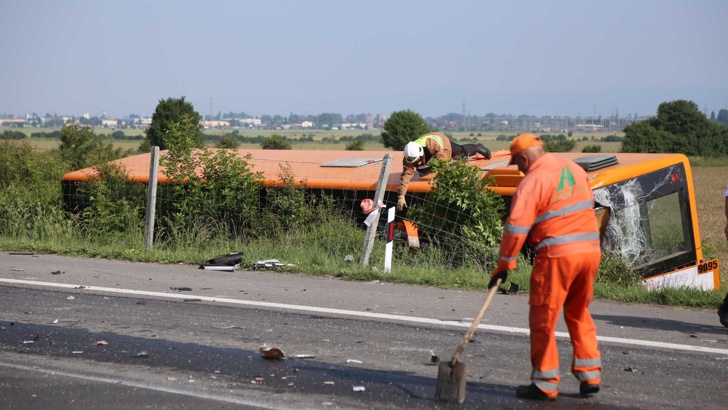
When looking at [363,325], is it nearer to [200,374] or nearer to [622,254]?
[200,374]

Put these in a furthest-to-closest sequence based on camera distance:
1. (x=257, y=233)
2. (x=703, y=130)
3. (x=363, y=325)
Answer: (x=703, y=130)
(x=257, y=233)
(x=363, y=325)

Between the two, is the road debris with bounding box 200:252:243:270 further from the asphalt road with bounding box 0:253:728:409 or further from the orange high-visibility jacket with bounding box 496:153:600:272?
the orange high-visibility jacket with bounding box 496:153:600:272

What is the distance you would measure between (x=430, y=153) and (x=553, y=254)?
7.73 metres

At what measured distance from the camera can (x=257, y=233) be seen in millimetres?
13953

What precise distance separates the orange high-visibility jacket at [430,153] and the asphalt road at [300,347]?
8.46 feet

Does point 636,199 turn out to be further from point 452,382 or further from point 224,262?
point 452,382

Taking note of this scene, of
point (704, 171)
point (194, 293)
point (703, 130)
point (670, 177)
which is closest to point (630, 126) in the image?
point (704, 171)

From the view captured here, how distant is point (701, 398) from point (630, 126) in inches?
1932

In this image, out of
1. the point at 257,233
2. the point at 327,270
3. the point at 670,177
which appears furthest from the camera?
the point at 257,233

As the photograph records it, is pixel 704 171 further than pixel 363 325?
Yes

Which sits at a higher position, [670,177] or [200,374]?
[670,177]

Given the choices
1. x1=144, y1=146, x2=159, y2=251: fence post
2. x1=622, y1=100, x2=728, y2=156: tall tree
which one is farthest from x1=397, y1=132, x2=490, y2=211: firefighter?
x1=622, y1=100, x2=728, y2=156: tall tree

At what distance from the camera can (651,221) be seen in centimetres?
1254

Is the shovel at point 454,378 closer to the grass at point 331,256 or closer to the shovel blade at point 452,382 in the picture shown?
the shovel blade at point 452,382
